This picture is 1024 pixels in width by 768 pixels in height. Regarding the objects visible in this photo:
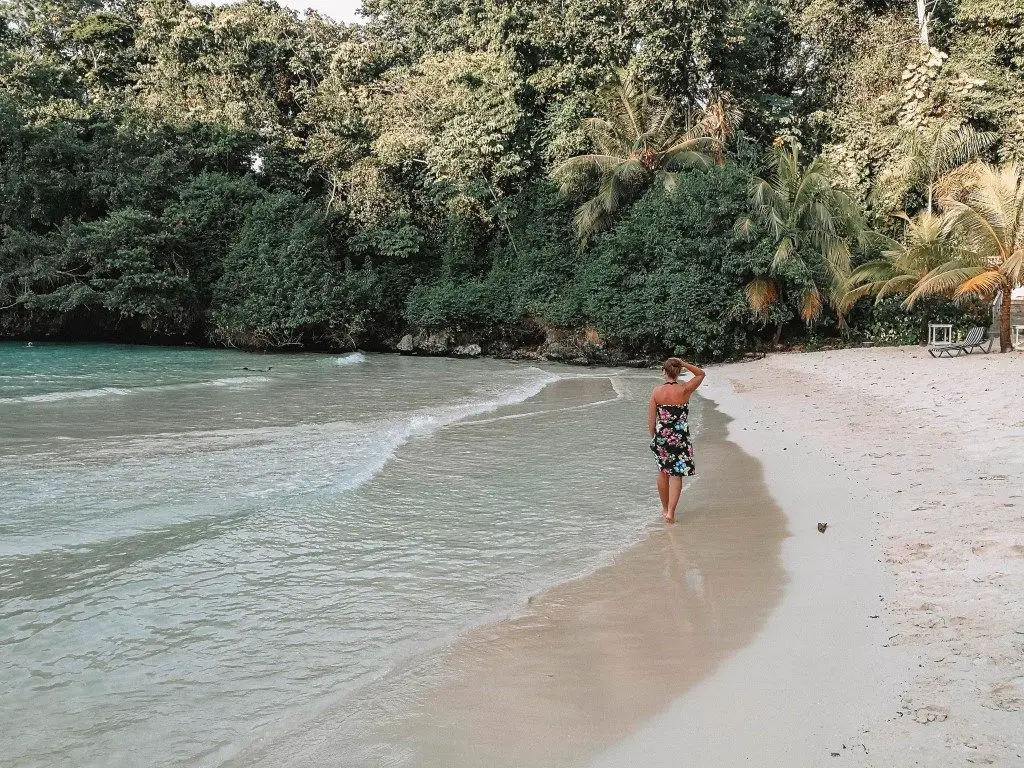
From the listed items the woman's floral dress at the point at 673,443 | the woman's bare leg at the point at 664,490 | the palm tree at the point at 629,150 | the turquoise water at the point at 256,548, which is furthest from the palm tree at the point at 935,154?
the woman's bare leg at the point at 664,490

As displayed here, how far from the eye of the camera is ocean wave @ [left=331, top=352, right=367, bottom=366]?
2370 cm

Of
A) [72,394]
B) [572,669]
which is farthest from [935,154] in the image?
[72,394]

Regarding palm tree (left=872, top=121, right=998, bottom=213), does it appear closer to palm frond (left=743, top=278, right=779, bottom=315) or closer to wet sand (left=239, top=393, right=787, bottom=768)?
palm frond (left=743, top=278, right=779, bottom=315)

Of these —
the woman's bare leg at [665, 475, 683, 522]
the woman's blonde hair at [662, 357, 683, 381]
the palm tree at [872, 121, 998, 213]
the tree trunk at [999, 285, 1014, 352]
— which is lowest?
the woman's bare leg at [665, 475, 683, 522]

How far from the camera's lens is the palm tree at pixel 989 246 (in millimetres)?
16109

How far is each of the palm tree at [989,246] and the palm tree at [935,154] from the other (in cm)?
407

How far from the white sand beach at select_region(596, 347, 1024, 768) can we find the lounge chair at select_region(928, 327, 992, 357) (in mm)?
7751

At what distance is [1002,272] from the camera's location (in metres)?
A: 16.1

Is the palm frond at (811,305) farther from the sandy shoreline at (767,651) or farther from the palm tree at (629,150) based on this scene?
the sandy shoreline at (767,651)

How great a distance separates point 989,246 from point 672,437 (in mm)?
13751

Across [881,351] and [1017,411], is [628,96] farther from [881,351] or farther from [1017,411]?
[1017,411]

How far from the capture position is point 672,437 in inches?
265

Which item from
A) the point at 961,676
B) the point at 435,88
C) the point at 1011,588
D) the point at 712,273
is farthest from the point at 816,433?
the point at 435,88

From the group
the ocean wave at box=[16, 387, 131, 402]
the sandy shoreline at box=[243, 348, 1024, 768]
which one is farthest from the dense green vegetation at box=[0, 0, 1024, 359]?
the sandy shoreline at box=[243, 348, 1024, 768]
